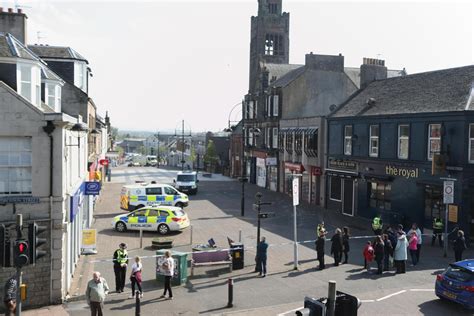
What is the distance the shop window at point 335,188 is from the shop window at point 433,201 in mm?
9057

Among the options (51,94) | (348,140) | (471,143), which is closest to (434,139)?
(471,143)

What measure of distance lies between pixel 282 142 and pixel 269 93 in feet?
23.4

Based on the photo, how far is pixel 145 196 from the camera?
3319 centimetres

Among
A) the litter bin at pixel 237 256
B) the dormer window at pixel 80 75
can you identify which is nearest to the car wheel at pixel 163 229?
the litter bin at pixel 237 256

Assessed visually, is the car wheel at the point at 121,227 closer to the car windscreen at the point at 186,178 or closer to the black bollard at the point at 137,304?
the black bollard at the point at 137,304

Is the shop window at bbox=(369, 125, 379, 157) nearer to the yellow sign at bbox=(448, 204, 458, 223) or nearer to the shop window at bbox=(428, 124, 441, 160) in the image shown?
the shop window at bbox=(428, 124, 441, 160)

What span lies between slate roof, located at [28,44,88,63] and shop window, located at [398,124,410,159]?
19.2 meters

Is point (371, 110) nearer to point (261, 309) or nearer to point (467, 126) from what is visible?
point (467, 126)

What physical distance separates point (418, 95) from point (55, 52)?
21.6 meters

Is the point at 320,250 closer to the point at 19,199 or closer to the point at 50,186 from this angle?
the point at 50,186

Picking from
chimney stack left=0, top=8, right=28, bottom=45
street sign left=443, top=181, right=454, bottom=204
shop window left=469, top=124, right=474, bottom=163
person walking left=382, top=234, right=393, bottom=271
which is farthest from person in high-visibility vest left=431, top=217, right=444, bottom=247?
chimney stack left=0, top=8, right=28, bottom=45

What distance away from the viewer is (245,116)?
59.8 metres

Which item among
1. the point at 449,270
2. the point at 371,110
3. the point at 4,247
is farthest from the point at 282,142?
the point at 4,247

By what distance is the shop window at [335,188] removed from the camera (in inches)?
1403
